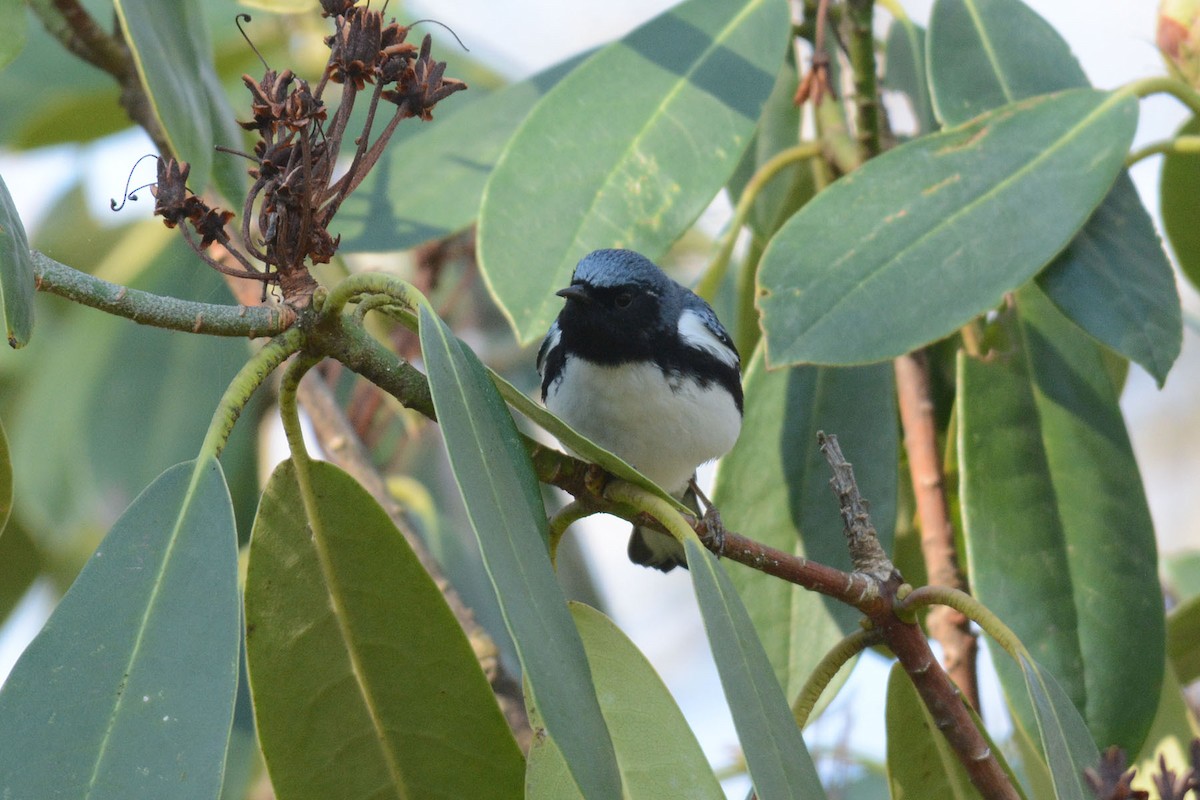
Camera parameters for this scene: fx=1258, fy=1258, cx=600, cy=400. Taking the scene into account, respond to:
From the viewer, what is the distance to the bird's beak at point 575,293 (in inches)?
92.0

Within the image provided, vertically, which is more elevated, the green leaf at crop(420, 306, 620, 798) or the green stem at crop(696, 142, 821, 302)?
the green stem at crop(696, 142, 821, 302)

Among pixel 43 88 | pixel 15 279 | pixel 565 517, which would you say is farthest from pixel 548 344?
pixel 15 279

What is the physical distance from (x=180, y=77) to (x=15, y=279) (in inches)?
34.9

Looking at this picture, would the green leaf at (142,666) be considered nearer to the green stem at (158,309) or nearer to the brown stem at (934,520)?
the green stem at (158,309)

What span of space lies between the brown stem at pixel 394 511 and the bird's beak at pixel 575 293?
51cm

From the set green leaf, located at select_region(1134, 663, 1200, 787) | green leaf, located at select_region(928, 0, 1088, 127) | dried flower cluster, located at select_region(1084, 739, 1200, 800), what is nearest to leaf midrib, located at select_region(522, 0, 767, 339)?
green leaf, located at select_region(928, 0, 1088, 127)

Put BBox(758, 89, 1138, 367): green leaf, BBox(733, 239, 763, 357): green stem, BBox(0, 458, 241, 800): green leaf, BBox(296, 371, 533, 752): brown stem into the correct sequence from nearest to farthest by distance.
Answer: BBox(0, 458, 241, 800): green leaf < BBox(758, 89, 1138, 367): green leaf < BBox(296, 371, 533, 752): brown stem < BBox(733, 239, 763, 357): green stem

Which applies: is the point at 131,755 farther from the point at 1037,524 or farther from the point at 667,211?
the point at 1037,524

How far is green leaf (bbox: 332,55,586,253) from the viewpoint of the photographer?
2637 mm

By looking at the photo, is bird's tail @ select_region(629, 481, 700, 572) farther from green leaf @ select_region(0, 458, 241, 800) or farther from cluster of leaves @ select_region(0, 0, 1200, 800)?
green leaf @ select_region(0, 458, 241, 800)

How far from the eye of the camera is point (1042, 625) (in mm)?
2168

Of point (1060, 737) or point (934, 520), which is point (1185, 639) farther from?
point (1060, 737)

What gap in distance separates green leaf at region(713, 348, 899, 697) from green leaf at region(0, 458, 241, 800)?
123cm

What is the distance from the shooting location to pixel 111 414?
3.44m
